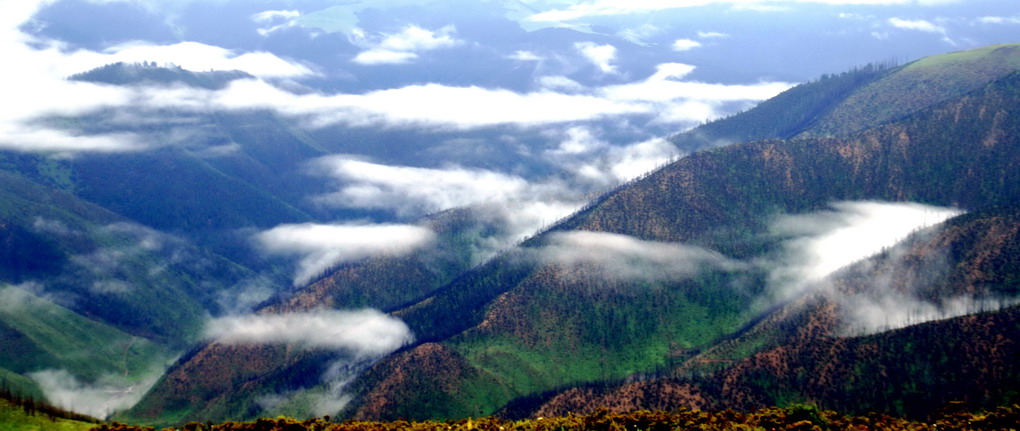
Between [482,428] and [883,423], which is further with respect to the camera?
[883,423]

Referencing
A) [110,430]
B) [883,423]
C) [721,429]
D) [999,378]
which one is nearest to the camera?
[110,430]

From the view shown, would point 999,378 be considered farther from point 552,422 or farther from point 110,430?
point 110,430

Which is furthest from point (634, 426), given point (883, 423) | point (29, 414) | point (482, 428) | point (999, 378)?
point (999, 378)

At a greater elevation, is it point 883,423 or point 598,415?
point 598,415

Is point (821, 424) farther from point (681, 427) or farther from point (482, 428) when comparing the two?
point (482, 428)

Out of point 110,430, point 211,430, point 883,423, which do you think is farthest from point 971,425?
point 110,430

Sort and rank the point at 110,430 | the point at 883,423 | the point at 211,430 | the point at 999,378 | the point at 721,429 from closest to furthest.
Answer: the point at 110,430 → the point at 211,430 → the point at 721,429 → the point at 883,423 → the point at 999,378

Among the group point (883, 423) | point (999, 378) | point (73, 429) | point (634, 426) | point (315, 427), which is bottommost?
point (999, 378)

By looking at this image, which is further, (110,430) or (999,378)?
(999,378)

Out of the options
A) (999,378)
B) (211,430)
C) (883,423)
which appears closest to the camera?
(211,430)
